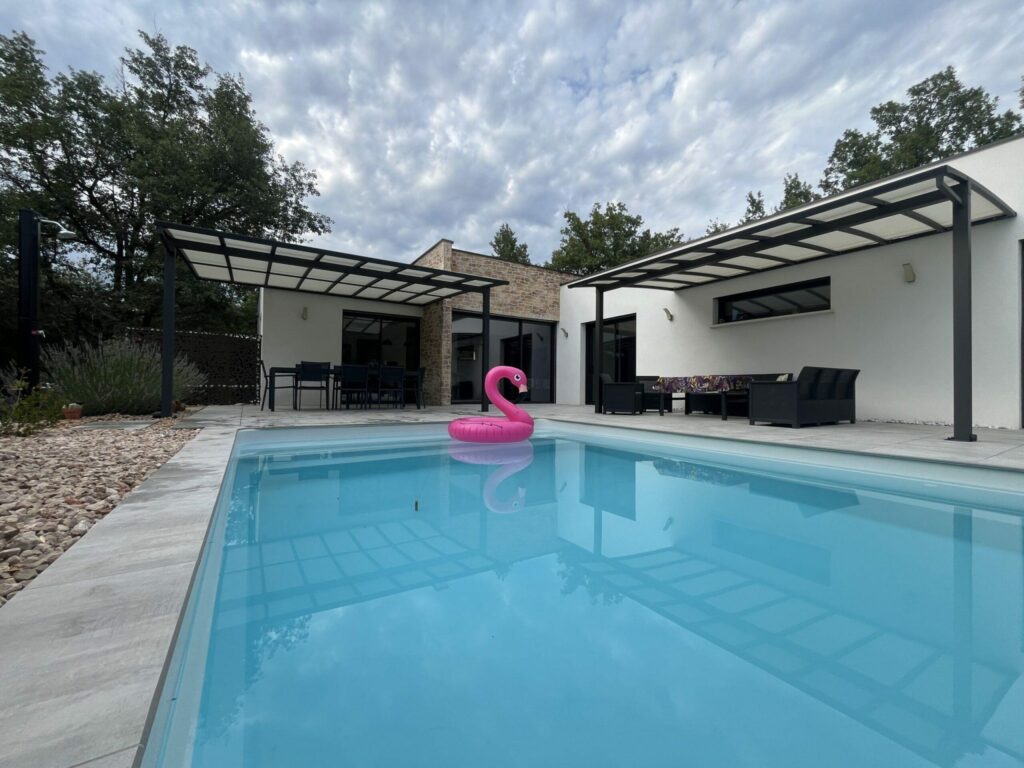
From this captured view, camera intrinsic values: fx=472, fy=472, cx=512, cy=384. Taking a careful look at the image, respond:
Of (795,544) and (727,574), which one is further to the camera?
(795,544)

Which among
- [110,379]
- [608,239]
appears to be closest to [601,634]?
[110,379]

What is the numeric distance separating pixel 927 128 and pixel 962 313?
17881 mm

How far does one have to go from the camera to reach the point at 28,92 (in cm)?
1328

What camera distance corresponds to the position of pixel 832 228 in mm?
6574

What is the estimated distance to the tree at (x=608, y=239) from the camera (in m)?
24.7

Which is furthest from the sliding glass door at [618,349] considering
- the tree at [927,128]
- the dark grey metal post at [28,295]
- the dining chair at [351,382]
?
the tree at [927,128]

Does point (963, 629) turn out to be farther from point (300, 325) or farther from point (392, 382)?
point (300, 325)

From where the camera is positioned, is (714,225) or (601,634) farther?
(714,225)

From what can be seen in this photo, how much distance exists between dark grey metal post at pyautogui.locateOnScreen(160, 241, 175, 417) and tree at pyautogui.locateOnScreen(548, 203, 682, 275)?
1966 cm

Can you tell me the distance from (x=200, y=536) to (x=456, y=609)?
121cm

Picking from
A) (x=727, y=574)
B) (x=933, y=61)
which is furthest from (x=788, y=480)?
(x=933, y=61)

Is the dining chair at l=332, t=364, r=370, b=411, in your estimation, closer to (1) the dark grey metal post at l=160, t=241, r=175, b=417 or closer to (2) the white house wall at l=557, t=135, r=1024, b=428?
(1) the dark grey metal post at l=160, t=241, r=175, b=417

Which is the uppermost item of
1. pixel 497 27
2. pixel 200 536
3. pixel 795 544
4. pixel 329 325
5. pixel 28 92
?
pixel 28 92

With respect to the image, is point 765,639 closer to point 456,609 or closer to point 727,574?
point 727,574
